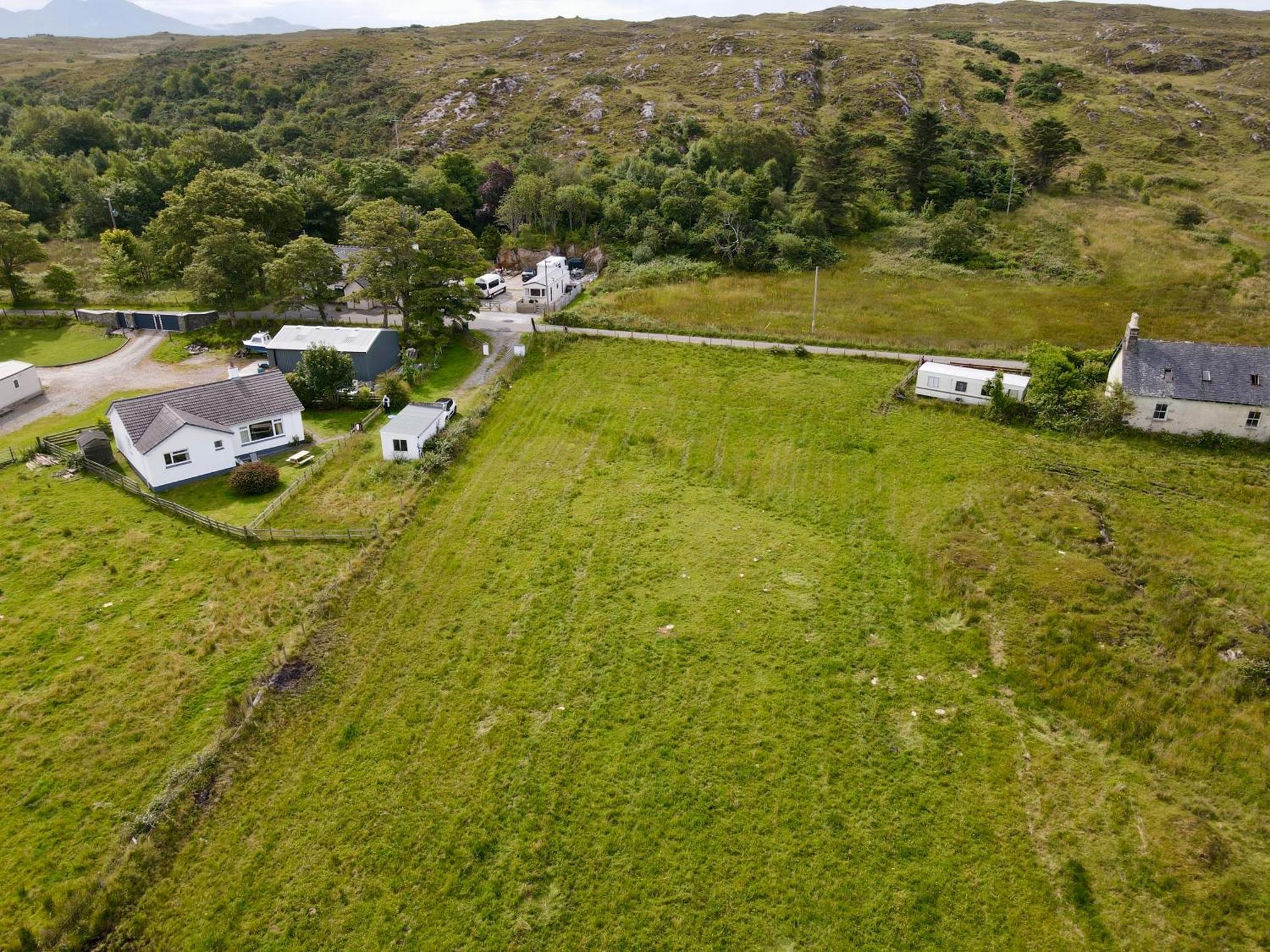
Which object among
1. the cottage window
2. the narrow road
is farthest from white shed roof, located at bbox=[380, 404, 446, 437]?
the narrow road

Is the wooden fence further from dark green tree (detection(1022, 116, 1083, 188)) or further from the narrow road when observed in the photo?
dark green tree (detection(1022, 116, 1083, 188))

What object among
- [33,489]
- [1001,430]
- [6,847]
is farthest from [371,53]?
[6,847]

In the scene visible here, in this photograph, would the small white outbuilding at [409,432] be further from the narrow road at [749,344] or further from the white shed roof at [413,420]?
the narrow road at [749,344]

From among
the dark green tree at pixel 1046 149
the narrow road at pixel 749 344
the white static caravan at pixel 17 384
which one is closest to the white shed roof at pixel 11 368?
the white static caravan at pixel 17 384

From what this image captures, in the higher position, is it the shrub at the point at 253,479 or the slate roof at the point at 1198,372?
the slate roof at the point at 1198,372

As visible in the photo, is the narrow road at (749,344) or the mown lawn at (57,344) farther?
the mown lawn at (57,344)

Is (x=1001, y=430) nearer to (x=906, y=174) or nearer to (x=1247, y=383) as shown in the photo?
(x=1247, y=383)
